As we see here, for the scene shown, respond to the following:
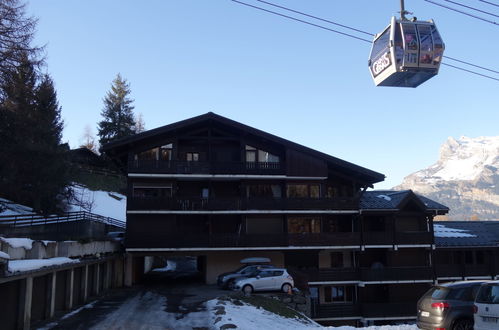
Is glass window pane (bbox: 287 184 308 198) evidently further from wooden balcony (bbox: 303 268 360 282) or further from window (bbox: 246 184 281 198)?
wooden balcony (bbox: 303 268 360 282)

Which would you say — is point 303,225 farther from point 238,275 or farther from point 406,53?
point 406,53

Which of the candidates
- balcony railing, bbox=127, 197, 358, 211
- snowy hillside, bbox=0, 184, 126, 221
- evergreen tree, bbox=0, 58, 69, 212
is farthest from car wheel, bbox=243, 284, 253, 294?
snowy hillside, bbox=0, 184, 126, 221

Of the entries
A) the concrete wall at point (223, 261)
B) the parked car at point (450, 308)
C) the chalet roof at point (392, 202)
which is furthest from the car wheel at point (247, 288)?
the chalet roof at point (392, 202)

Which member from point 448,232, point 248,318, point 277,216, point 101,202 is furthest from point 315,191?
point 101,202

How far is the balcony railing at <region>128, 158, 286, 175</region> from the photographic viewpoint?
35.9 meters

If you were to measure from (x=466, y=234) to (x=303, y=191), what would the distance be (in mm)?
15685

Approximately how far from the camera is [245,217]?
37.6 m

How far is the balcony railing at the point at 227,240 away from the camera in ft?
113

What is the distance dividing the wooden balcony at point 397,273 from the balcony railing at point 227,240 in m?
2.73

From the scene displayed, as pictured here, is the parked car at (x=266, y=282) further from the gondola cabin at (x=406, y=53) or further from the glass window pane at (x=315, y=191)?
the gondola cabin at (x=406, y=53)

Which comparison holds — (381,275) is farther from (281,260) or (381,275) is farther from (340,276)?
(281,260)

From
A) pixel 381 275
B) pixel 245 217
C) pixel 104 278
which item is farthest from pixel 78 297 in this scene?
pixel 381 275

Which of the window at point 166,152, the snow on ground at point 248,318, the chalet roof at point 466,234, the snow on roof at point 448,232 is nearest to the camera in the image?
the snow on ground at point 248,318

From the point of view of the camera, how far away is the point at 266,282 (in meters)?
27.6
